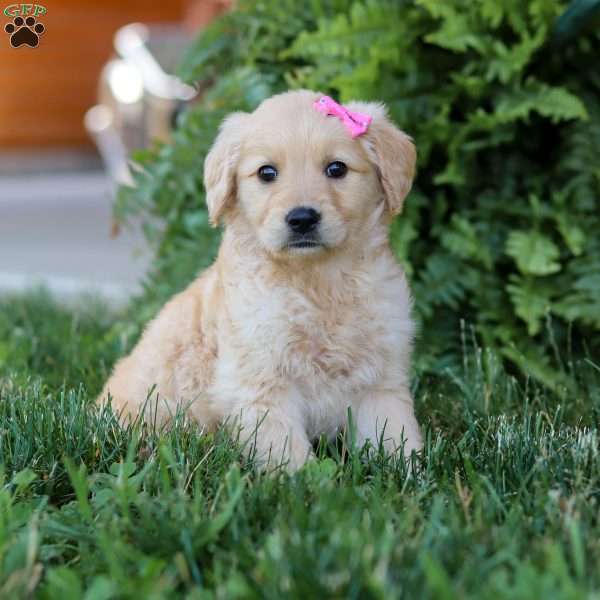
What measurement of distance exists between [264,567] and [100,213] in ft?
31.6

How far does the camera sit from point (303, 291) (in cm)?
275

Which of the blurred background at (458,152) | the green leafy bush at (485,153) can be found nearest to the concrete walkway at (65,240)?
the blurred background at (458,152)

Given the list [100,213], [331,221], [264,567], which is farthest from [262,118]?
[100,213]

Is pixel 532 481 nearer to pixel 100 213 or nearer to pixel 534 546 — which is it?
pixel 534 546

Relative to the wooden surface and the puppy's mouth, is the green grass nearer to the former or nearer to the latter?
the puppy's mouth

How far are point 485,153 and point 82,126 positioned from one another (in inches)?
440

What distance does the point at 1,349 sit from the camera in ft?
13.5

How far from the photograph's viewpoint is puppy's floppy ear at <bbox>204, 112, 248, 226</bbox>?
9.25ft

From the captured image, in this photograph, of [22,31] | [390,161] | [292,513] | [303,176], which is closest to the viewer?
[292,513]

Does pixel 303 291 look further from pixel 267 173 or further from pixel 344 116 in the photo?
pixel 344 116

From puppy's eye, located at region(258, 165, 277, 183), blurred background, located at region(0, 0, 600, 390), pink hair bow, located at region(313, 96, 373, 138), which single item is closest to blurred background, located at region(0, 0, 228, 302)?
blurred background, located at region(0, 0, 600, 390)

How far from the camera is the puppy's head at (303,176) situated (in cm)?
261

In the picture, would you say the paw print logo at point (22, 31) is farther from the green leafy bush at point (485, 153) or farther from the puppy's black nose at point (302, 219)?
the puppy's black nose at point (302, 219)

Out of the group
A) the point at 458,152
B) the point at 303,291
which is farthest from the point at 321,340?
the point at 458,152
